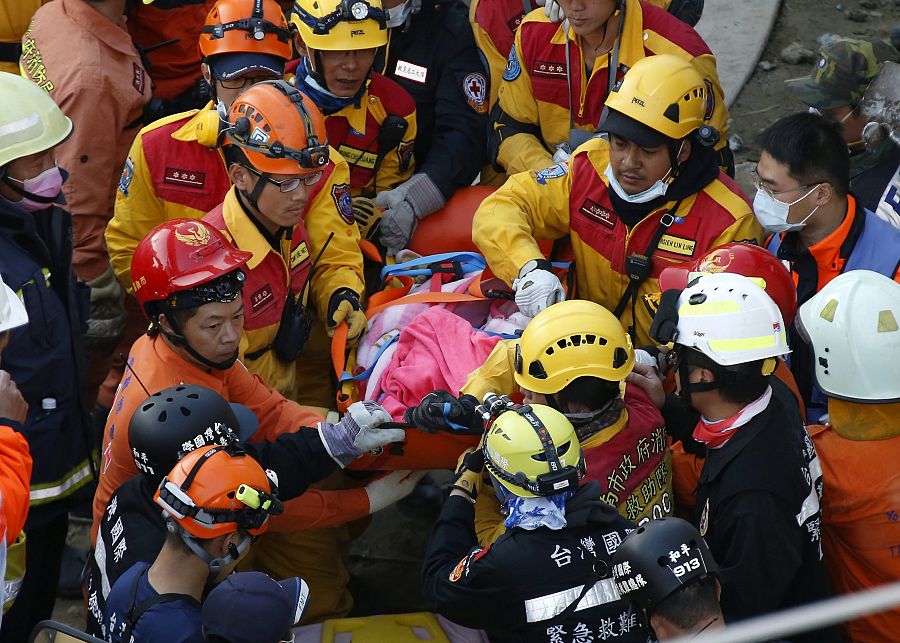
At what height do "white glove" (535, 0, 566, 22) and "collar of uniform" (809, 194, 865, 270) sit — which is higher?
"white glove" (535, 0, 566, 22)

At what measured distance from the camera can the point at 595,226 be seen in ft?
14.0

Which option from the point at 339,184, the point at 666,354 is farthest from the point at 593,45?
the point at 666,354

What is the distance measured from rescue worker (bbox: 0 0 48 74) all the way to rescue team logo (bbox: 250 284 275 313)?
6.80 feet

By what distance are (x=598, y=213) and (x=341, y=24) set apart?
1.33 m

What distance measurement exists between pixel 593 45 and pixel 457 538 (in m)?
2.61

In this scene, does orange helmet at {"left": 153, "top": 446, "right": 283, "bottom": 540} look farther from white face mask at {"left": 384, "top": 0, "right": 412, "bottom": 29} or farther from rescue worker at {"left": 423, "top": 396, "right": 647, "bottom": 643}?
white face mask at {"left": 384, "top": 0, "right": 412, "bottom": 29}

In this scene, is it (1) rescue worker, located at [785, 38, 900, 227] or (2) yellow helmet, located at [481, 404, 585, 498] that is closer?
(2) yellow helmet, located at [481, 404, 585, 498]

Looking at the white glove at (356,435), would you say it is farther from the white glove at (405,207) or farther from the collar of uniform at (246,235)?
the white glove at (405,207)

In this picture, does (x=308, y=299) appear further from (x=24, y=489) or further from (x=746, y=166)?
(x=746, y=166)

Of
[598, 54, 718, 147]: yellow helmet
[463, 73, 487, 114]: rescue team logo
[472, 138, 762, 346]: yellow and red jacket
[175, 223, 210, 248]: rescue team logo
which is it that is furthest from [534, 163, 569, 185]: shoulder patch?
[175, 223, 210, 248]: rescue team logo

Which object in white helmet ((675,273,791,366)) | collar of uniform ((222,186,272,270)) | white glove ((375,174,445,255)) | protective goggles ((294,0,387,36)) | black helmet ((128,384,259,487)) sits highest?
protective goggles ((294,0,387,36))

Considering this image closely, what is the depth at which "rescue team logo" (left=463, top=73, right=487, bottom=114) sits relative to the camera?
17.3 ft

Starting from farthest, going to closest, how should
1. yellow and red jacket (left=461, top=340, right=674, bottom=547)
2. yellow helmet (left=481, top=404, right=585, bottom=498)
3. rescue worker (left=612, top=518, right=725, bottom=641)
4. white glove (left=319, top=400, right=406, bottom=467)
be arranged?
white glove (left=319, top=400, right=406, bottom=467) < yellow and red jacket (left=461, top=340, right=674, bottom=547) < yellow helmet (left=481, top=404, right=585, bottom=498) < rescue worker (left=612, top=518, right=725, bottom=641)

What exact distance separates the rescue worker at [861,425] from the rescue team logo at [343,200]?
75.8 inches
